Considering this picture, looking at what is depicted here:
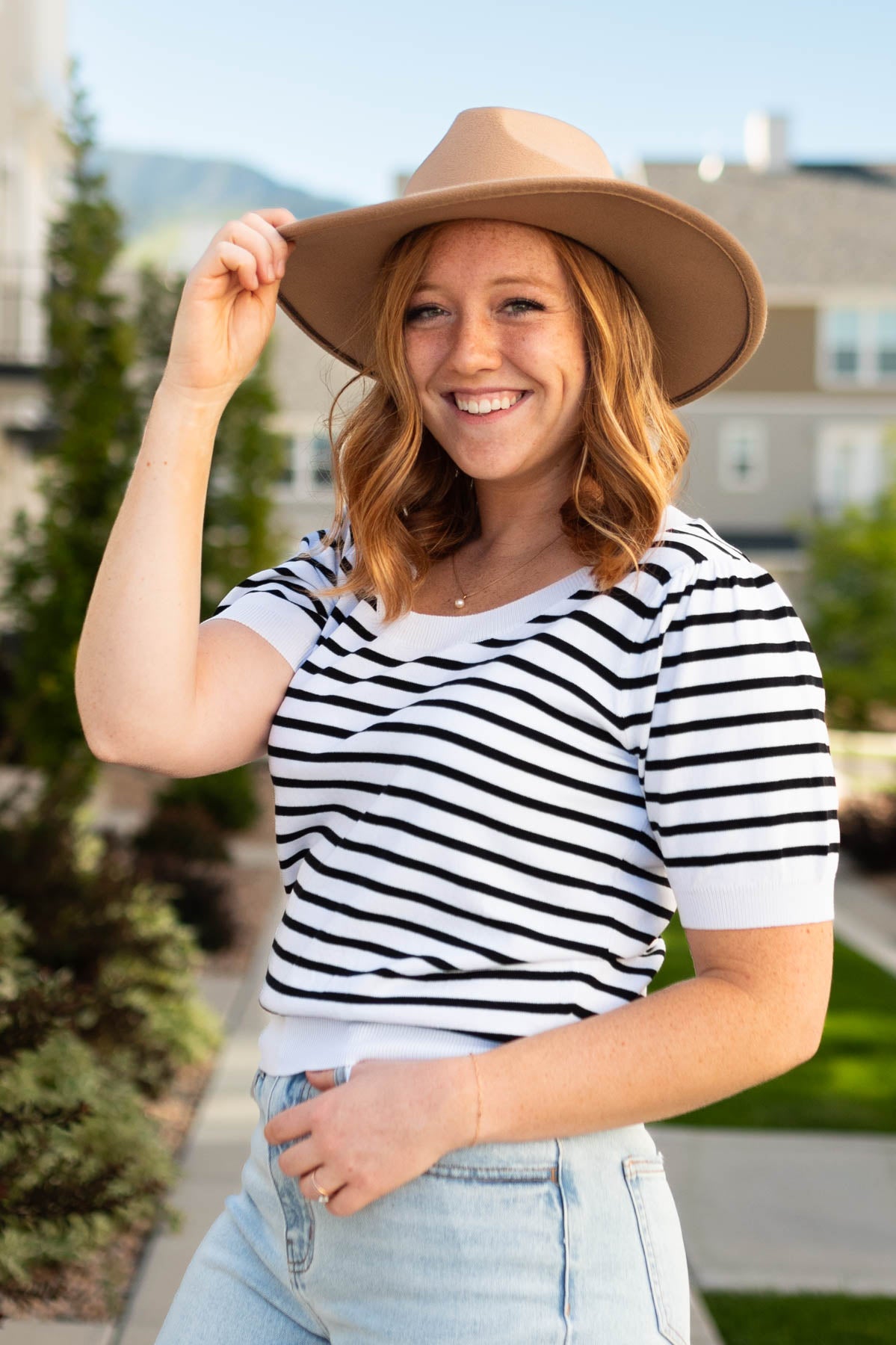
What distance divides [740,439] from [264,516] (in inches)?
824

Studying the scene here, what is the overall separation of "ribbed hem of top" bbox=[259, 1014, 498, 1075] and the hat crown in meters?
1.01

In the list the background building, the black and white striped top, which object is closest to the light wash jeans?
the black and white striped top

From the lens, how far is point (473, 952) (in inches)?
61.9

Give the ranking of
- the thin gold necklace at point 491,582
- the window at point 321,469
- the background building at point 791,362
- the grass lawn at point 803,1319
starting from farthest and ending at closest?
the background building at point 791,362
the grass lawn at point 803,1319
the window at point 321,469
the thin gold necklace at point 491,582

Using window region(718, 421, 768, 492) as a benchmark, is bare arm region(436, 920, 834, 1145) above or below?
above

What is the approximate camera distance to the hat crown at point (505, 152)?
71.0 inches

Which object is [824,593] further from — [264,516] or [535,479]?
[535,479]

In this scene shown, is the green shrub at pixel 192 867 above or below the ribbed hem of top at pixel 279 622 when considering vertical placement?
below

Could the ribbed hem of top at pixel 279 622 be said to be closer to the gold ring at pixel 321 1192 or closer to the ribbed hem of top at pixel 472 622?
the ribbed hem of top at pixel 472 622

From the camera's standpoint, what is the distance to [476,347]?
1792 mm

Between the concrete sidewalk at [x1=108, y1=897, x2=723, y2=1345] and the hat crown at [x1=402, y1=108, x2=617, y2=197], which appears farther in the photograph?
the concrete sidewalk at [x1=108, y1=897, x2=723, y2=1345]

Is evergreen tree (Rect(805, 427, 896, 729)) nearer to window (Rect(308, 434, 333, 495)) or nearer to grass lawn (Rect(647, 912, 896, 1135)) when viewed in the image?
→ grass lawn (Rect(647, 912, 896, 1135))

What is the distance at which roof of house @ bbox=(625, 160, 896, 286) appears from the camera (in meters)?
31.6

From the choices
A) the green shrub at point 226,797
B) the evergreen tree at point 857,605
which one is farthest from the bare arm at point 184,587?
the evergreen tree at point 857,605
